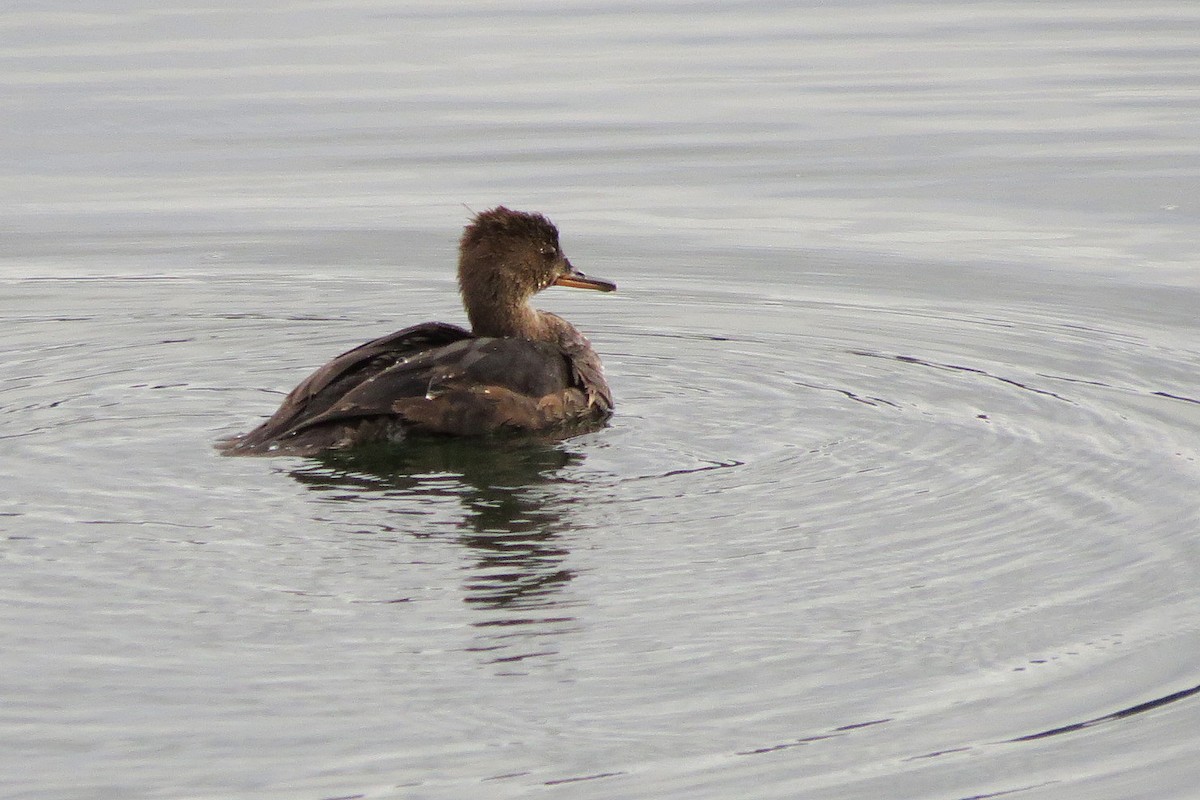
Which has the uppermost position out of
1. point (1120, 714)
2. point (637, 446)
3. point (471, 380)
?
point (471, 380)

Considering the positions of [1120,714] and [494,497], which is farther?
[494,497]

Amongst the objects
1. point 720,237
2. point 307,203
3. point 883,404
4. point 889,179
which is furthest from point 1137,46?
point 883,404

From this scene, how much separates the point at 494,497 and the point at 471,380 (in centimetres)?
107

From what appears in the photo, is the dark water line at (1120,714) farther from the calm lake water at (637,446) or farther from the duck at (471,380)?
the duck at (471,380)

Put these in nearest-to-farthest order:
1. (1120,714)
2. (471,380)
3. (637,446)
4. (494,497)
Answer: (1120,714) → (494,497) → (637,446) → (471,380)

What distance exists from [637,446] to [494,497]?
0.88 metres

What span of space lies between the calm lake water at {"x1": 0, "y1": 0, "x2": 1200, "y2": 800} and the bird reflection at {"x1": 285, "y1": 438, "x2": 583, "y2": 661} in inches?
1.1

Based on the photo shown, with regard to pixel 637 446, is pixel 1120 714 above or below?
below

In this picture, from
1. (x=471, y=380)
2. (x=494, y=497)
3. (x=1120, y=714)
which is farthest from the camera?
(x=471, y=380)

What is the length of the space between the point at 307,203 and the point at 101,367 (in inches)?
159

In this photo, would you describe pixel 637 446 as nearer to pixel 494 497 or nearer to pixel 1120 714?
pixel 494 497

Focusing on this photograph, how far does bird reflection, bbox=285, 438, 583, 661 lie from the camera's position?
6.40m

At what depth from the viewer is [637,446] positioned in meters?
8.41

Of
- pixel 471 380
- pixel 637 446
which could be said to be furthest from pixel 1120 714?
pixel 471 380
